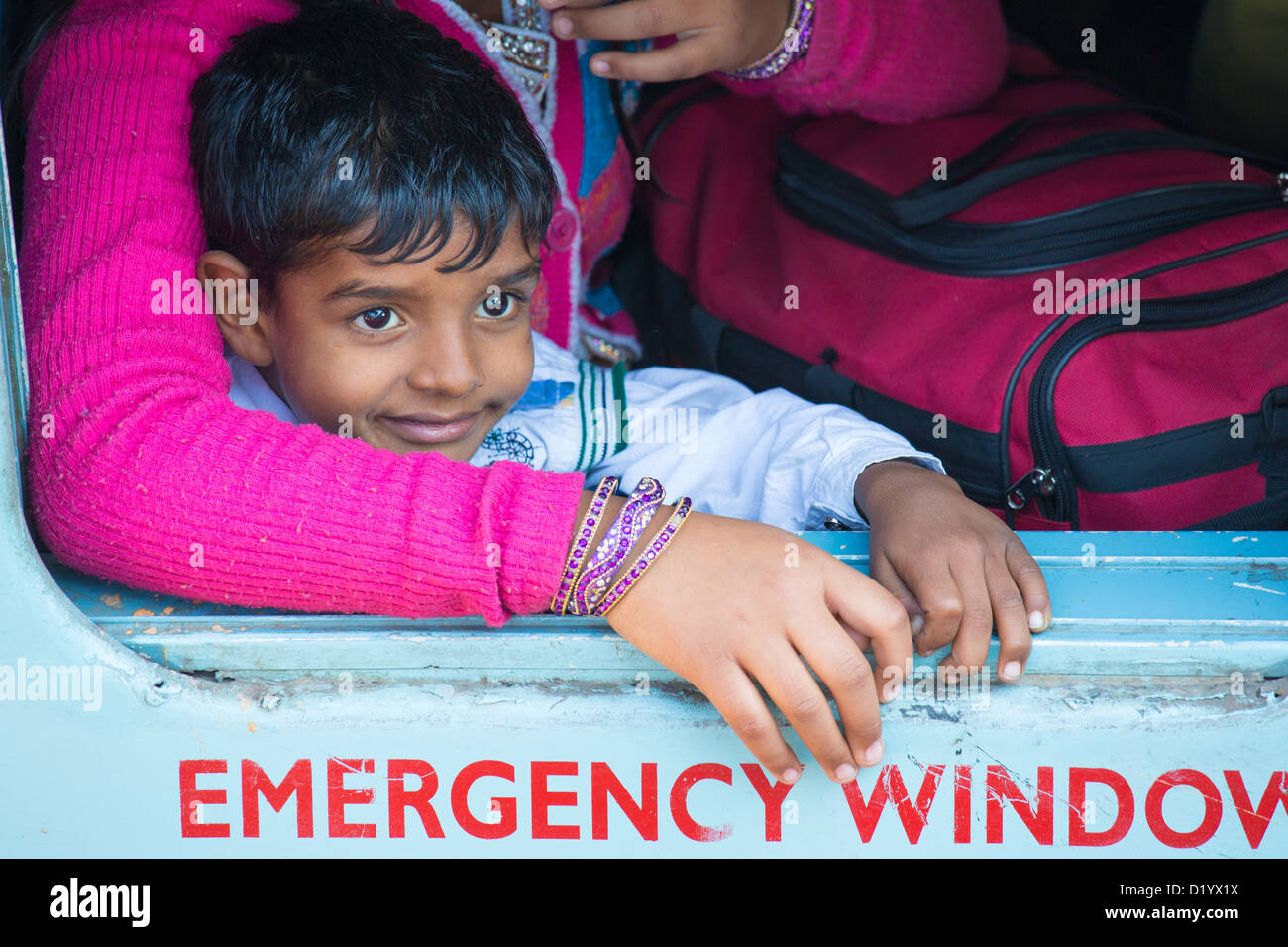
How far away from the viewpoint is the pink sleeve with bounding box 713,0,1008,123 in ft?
5.43

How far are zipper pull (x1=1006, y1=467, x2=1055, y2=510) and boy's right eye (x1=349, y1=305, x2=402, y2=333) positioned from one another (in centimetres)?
76

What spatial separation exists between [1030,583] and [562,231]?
96 cm

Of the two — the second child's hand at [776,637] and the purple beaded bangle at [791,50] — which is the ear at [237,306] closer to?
the second child's hand at [776,637]

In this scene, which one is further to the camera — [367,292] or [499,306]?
[499,306]

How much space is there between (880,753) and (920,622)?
14 centimetres

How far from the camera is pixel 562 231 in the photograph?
5.59ft

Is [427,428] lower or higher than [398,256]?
lower

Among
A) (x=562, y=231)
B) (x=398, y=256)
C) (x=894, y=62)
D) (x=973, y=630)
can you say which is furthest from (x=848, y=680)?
(x=894, y=62)

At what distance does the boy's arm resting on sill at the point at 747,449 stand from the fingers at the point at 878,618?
12.9 inches

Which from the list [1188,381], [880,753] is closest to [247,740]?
[880,753]

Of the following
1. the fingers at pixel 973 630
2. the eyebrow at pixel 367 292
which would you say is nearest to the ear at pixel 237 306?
the eyebrow at pixel 367 292

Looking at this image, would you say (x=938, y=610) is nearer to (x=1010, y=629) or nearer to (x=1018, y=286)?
(x=1010, y=629)

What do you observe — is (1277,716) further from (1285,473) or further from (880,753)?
(1285,473)

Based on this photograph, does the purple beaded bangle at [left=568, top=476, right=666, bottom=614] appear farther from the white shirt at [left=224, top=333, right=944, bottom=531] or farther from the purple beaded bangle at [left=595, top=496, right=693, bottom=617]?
the white shirt at [left=224, top=333, right=944, bottom=531]
